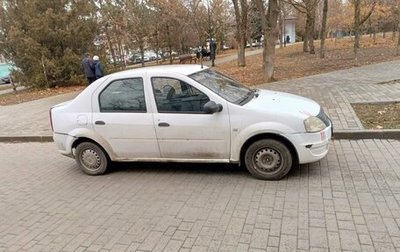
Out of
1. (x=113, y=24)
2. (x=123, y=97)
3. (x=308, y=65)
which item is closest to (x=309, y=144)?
(x=123, y=97)

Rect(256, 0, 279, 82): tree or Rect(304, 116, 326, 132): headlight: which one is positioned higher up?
Rect(256, 0, 279, 82): tree

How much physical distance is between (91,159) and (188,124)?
1.77 meters

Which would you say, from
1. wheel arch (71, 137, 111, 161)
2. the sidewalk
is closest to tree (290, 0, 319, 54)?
the sidewalk

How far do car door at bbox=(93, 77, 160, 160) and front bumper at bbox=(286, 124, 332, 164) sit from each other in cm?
194

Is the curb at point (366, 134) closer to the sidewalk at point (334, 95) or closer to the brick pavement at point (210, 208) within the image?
the sidewalk at point (334, 95)

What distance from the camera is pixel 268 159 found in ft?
15.3

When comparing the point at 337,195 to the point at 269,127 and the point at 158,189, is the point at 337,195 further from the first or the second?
the point at 158,189

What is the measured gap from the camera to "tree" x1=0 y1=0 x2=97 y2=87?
18.0 metres

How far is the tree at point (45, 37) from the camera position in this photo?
59.0 ft

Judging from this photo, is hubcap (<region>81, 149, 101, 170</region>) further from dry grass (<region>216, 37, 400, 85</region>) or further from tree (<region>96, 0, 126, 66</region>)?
tree (<region>96, 0, 126, 66</region>)

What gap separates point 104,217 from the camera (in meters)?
4.07

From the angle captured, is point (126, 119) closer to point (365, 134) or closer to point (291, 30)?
point (365, 134)

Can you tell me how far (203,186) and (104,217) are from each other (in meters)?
1.32

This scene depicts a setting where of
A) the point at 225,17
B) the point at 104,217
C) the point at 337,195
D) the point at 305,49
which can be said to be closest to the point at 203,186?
the point at 104,217
